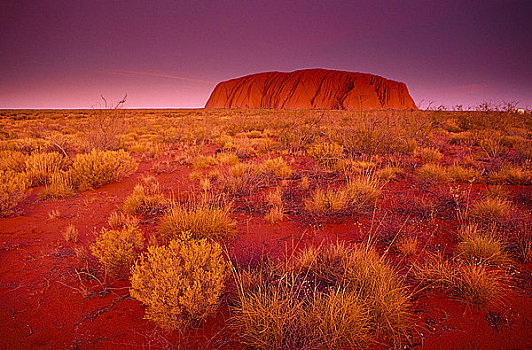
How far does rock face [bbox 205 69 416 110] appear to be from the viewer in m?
71.2

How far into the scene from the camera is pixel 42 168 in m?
5.87

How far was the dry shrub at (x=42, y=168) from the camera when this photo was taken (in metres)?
5.57

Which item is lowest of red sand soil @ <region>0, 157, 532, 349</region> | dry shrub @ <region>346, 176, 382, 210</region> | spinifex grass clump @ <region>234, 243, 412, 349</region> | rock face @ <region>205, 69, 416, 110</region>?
red sand soil @ <region>0, 157, 532, 349</region>

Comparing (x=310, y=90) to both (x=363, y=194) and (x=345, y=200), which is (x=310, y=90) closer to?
(x=363, y=194)

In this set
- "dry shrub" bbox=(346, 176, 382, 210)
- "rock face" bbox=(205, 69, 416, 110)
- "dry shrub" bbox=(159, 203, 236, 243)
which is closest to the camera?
"dry shrub" bbox=(159, 203, 236, 243)

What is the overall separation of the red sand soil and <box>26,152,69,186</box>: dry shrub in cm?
286

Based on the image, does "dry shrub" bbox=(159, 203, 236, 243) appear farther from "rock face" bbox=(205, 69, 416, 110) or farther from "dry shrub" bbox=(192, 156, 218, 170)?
"rock face" bbox=(205, 69, 416, 110)

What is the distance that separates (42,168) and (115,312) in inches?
224

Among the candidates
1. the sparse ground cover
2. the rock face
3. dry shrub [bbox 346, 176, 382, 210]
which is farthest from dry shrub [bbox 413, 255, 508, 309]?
the rock face

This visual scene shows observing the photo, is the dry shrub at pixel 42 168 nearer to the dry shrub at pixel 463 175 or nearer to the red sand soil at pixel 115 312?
the red sand soil at pixel 115 312

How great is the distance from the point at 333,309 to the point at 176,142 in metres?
11.4

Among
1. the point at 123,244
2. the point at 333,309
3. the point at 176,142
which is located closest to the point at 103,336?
the point at 123,244

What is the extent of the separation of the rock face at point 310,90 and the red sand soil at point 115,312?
226ft

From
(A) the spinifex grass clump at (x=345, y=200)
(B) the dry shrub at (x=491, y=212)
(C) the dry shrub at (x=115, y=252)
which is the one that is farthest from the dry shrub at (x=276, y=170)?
(C) the dry shrub at (x=115, y=252)
